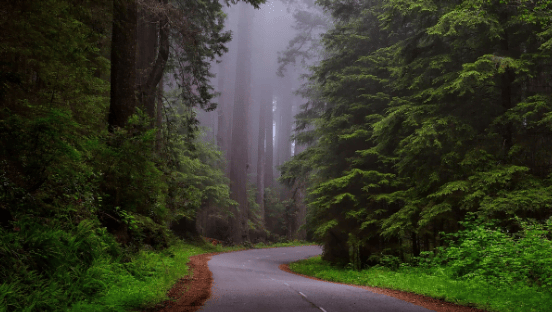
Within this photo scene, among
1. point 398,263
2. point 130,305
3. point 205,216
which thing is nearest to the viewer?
point 130,305

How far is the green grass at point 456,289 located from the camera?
742 centimetres

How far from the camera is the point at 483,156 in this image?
35.7ft

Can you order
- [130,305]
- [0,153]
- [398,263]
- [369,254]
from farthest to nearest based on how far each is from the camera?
[369,254]
[398,263]
[130,305]
[0,153]

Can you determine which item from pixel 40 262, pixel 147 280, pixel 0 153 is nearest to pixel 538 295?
pixel 147 280

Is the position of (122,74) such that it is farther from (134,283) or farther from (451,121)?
(451,121)

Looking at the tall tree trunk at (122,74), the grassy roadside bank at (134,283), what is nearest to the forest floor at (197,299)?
A: the grassy roadside bank at (134,283)

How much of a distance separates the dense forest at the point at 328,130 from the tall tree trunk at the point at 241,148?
372 inches

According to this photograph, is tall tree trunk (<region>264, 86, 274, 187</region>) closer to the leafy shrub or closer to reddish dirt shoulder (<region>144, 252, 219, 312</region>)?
reddish dirt shoulder (<region>144, 252, 219, 312</region>)

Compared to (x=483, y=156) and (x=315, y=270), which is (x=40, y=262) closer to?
(x=483, y=156)

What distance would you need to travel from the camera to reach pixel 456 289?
9.10 metres

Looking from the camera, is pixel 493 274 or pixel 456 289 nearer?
pixel 456 289

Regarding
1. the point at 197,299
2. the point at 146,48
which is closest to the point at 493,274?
the point at 197,299

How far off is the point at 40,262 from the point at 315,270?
507 inches

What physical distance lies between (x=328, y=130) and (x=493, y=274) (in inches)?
383
